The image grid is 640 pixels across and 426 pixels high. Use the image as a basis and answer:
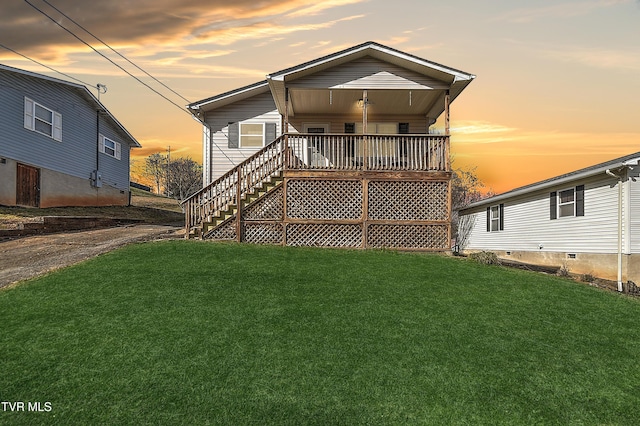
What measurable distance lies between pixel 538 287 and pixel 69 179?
74.1ft

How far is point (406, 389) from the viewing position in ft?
15.8

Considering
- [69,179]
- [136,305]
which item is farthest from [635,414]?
[69,179]

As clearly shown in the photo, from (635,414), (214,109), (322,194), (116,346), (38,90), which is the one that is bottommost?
(635,414)

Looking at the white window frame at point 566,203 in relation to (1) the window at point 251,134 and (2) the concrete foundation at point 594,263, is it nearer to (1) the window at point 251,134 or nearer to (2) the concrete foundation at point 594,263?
(2) the concrete foundation at point 594,263

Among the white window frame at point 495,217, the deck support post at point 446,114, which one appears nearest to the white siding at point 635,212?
the deck support post at point 446,114

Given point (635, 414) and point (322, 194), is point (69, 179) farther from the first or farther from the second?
point (635, 414)

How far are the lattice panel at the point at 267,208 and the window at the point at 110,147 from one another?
1627 centimetres

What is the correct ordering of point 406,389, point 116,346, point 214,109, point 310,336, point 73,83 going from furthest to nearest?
1. point 73,83
2. point 214,109
3. point 310,336
4. point 116,346
5. point 406,389

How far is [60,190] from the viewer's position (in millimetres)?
21812

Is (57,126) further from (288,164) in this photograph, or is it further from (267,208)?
(288,164)

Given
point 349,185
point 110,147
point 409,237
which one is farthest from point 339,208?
point 110,147

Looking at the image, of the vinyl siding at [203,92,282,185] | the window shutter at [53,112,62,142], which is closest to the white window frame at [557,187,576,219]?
the vinyl siding at [203,92,282,185]

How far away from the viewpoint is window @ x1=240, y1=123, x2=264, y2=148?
58.2 feet

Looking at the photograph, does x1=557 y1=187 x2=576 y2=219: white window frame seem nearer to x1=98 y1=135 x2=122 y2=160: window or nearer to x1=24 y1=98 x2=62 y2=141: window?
x1=24 y1=98 x2=62 y2=141: window
